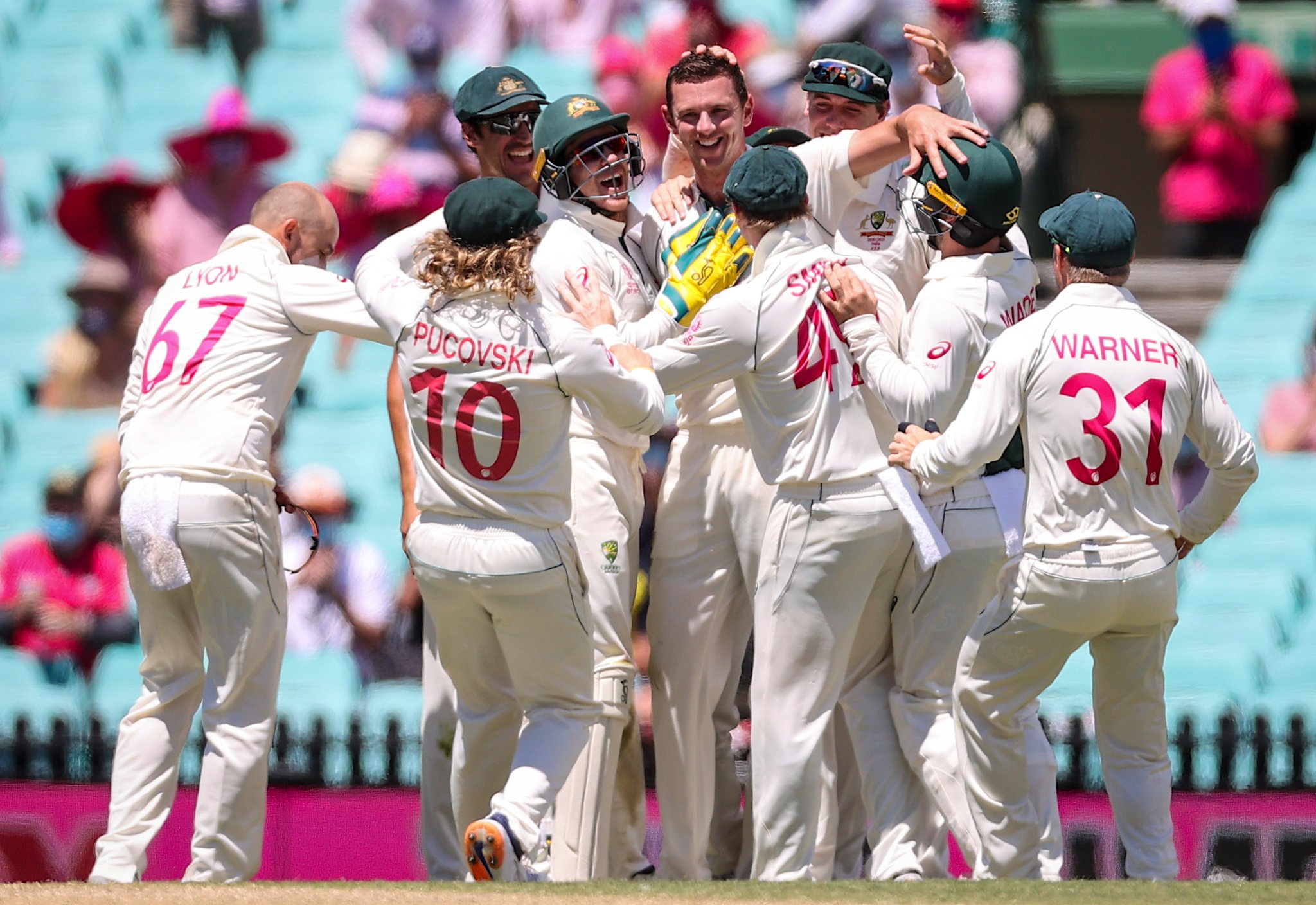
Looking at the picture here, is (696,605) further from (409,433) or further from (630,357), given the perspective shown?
(409,433)

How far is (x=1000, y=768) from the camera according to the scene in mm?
5289

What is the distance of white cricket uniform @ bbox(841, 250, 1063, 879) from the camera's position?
5555mm

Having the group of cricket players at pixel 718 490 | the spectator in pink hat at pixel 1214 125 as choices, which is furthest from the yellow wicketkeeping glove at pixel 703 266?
the spectator in pink hat at pixel 1214 125

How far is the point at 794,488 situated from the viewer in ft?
18.1

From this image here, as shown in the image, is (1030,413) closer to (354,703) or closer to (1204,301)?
(354,703)

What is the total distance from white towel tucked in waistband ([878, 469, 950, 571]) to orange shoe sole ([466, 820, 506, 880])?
4.58ft

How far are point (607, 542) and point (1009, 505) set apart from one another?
1.23 metres

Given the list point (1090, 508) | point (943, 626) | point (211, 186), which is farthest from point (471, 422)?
point (211, 186)

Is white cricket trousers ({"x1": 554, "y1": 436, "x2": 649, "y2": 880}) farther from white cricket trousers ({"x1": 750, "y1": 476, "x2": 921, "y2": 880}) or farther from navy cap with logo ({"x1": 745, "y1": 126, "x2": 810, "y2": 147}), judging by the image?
navy cap with logo ({"x1": 745, "y1": 126, "x2": 810, "y2": 147})

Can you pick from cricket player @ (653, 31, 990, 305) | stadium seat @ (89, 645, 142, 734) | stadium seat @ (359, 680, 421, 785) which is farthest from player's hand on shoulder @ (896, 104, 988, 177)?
stadium seat @ (89, 645, 142, 734)

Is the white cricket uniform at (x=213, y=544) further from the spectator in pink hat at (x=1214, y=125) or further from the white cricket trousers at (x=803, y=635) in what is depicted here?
the spectator in pink hat at (x=1214, y=125)

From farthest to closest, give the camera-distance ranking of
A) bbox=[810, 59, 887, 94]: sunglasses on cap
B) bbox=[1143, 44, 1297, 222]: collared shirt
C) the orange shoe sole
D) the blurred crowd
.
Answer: bbox=[1143, 44, 1297, 222]: collared shirt → the blurred crowd → bbox=[810, 59, 887, 94]: sunglasses on cap → the orange shoe sole

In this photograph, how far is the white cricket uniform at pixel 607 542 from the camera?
18.7 feet

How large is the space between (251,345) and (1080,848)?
391cm
